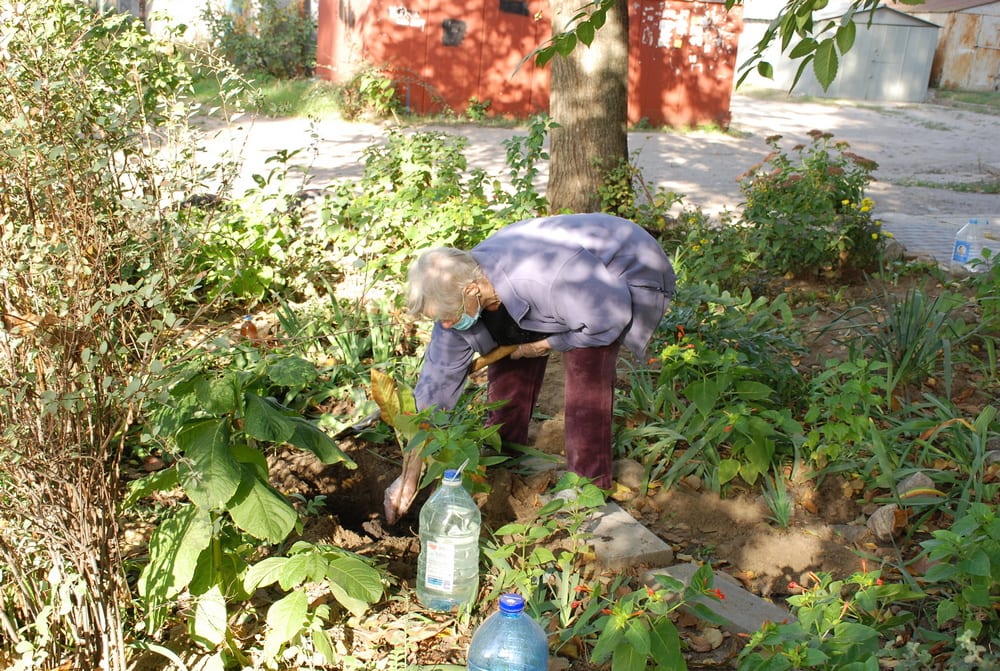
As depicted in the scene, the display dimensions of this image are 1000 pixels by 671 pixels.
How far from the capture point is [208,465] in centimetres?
287

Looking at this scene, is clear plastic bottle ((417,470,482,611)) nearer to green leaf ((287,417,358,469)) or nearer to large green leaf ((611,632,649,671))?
green leaf ((287,417,358,469))

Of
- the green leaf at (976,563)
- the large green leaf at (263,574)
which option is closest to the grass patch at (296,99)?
the large green leaf at (263,574)

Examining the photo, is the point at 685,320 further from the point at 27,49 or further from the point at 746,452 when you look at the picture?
the point at 27,49

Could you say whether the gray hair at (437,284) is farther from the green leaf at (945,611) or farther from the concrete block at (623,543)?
the green leaf at (945,611)

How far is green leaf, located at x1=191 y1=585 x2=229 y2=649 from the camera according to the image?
2.91m

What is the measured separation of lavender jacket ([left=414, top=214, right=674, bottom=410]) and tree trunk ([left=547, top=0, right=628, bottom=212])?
3674 mm

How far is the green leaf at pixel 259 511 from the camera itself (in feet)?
9.67

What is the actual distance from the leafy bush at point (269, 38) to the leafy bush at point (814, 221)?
51.4 feet

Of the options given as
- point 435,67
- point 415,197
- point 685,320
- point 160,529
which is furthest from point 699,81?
point 160,529

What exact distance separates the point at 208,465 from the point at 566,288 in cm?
158

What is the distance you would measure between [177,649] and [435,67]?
16.4m

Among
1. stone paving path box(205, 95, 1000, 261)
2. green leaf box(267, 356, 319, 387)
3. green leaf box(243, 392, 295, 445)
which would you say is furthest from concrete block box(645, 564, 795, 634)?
stone paving path box(205, 95, 1000, 261)

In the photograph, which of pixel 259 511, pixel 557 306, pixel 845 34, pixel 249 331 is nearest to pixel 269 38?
pixel 249 331

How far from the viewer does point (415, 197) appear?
6.54m
